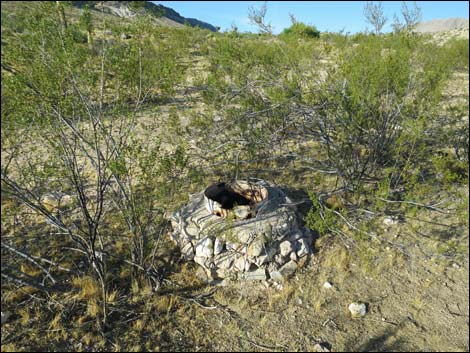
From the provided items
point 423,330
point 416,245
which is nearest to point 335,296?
point 423,330

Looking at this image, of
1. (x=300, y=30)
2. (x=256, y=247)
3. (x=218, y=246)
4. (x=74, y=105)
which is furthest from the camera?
(x=300, y=30)

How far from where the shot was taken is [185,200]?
626 cm

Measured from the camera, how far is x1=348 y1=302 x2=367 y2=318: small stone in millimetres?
4203

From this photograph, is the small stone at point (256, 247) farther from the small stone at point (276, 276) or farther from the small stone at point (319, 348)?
the small stone at point (319, 348)

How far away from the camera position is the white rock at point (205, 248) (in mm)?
4801

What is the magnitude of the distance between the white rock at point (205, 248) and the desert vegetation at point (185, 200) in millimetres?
441

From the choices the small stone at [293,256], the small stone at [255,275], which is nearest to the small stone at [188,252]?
the small stone at [255,275]

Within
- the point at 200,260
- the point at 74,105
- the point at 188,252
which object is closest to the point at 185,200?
the point at 188,252

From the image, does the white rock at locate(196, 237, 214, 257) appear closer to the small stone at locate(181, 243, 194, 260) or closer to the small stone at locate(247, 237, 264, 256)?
the small stone at locate(181, 243, 194, 260)

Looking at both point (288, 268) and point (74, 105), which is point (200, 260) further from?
point (74, 105)

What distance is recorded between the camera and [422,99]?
652cm

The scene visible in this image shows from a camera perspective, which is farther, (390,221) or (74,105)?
(390,221)

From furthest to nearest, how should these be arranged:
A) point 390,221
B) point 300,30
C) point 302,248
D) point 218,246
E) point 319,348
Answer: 1. point 300,30
2. point 390,221
3. point 302,248
4. point 218,246
5. point 319,348

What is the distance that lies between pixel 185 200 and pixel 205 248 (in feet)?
5.34
